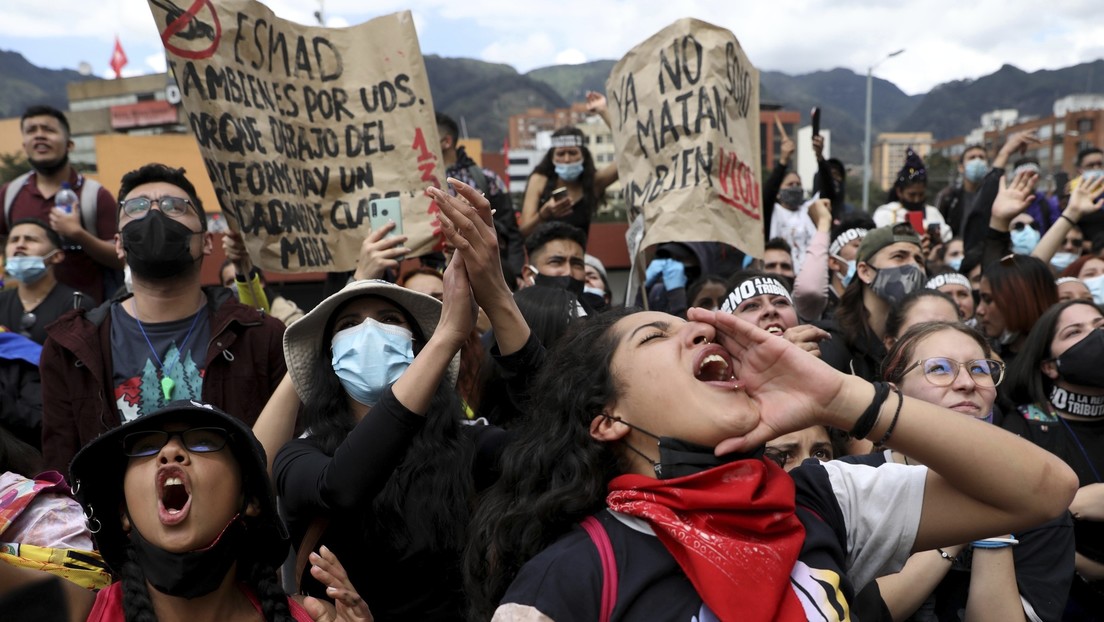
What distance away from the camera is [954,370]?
302 centimetres

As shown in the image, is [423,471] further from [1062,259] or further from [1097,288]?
[1062,259]

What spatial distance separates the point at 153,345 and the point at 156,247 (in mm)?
390

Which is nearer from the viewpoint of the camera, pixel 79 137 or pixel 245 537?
pixel 245 537

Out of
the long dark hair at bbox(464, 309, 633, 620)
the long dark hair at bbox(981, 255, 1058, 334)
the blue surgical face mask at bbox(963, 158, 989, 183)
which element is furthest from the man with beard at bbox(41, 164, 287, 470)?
the blue surgical face mask at bbox(963, 158, 989, 183)

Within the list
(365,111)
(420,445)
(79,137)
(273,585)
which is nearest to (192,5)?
(365,111)

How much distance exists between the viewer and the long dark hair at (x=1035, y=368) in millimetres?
3836

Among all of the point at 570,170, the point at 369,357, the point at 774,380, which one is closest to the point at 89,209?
the point at 570,170

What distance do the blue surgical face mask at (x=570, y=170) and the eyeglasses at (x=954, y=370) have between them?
160 inches

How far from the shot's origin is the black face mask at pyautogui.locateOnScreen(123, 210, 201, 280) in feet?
11.3

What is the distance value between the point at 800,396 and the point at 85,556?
1.94 m

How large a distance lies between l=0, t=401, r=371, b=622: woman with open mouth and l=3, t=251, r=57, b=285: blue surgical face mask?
3.41 meters

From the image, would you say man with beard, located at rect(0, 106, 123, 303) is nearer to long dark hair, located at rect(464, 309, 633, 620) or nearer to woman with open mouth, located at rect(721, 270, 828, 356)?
woman with open mouth, located at rect(721, 270, 828, 356)

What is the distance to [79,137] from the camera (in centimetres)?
8825

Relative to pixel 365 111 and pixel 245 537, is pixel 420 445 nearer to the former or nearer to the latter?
pixel 245 537
